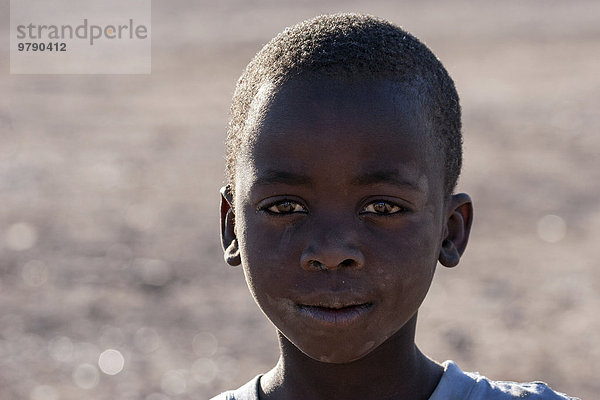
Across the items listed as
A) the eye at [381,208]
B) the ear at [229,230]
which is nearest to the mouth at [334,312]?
the eye at [381,208]

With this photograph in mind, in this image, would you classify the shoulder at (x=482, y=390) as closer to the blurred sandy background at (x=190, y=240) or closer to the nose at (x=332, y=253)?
the nose at (x=332, y=253)

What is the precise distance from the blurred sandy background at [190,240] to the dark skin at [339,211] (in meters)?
3.38

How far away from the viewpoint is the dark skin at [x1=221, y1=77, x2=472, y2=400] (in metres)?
→ 2.05

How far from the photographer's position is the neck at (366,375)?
2.30 m

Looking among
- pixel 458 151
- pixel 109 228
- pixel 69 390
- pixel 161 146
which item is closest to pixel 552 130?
pixel 161 146

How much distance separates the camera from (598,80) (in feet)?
42.5

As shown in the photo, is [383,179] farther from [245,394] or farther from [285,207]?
[245,394]

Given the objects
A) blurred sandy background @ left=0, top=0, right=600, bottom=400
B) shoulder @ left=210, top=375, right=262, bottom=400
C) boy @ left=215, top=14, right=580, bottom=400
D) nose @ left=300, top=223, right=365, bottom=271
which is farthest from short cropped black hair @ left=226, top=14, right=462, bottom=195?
blurred sandy background @ left=0, top=0, right=600, bottom=400

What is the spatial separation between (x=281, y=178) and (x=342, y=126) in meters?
0.16

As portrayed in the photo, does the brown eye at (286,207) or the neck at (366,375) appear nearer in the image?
the brown eye at (286,207)

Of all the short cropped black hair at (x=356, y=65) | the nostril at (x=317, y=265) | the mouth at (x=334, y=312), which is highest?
the short cropped black hair at (x=356, y=65)

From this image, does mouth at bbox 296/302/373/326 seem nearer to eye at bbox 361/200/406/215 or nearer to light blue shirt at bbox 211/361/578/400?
eye at bbox 361/200/406/215

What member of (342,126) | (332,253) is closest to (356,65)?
(342,126)

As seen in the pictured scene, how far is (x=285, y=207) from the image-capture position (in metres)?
2.12
